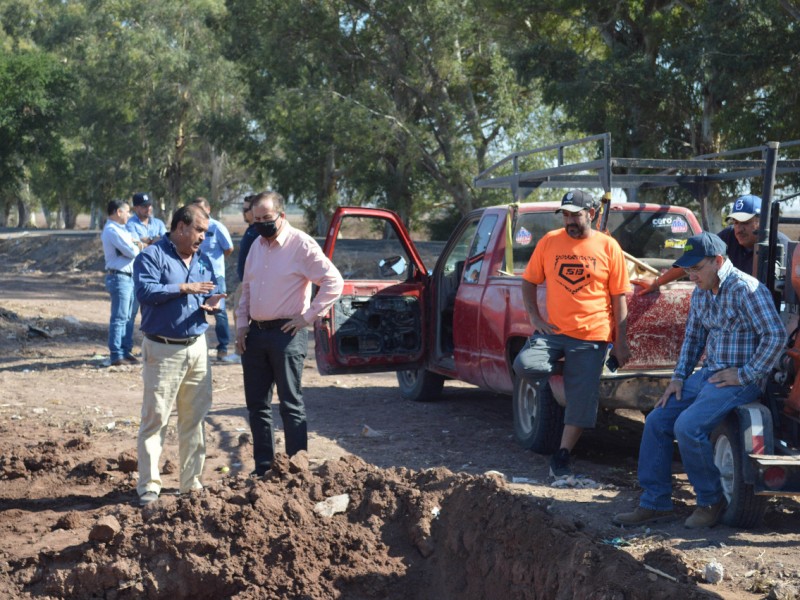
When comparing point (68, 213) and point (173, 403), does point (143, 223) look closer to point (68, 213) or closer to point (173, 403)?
point (173, 403)

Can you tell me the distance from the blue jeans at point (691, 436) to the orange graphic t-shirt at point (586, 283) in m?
0.98

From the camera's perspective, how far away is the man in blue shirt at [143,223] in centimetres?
1159

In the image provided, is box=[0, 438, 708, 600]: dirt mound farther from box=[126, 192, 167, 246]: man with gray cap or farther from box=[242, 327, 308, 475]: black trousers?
box=[126, 192, 167, 246]: man with gray cap

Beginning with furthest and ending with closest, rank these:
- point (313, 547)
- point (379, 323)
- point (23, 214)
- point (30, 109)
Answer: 1. point (23, 214)
2. point (30, 109)
3. point (379, 323)
4. point (313, 547)

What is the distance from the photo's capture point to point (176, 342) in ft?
20.8

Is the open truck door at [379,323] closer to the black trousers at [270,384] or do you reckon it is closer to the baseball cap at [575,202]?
the black trousers at [270,384]

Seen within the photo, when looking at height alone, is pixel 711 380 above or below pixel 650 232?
below

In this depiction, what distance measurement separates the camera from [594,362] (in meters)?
6.82

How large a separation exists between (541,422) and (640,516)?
1.60 meters

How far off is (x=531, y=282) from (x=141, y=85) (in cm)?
4502

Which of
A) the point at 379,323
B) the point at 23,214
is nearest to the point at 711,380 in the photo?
the point at 379,323

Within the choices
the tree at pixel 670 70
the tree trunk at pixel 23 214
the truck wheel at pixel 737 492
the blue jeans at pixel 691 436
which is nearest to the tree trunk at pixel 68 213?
the tree trunk at pixel 23 214

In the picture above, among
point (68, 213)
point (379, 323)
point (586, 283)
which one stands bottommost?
point (379, 323)

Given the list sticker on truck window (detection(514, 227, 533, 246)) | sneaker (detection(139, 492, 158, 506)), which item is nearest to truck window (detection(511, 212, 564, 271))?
sticker on truck window (detection(514, 227, 533, 246))
